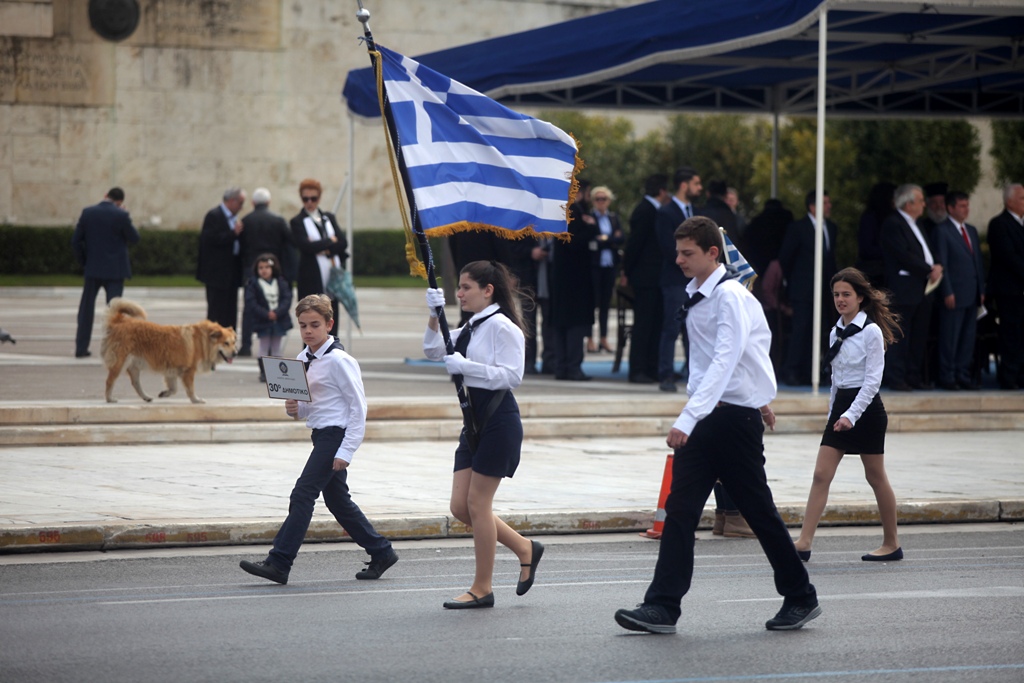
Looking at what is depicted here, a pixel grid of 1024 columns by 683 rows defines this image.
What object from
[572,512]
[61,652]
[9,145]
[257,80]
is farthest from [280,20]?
[61,652]

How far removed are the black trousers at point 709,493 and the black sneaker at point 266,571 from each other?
7.06 feet

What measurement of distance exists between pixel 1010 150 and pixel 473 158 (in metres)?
29.6

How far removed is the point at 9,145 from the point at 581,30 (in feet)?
94.8

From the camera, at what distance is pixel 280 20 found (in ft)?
139

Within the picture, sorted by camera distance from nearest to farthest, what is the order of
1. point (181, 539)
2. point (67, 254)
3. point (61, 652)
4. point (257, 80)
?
point (61, 652) → point (181, 539) → point (67, 254) → point (257, 80)

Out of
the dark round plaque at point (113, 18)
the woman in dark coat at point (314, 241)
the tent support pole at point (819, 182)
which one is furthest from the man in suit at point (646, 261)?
the dark round plaque at point (113, 18)

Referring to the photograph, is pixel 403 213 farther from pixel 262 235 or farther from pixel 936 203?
pixel 262 235

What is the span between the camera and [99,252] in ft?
59.9

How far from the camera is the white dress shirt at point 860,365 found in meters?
8.86

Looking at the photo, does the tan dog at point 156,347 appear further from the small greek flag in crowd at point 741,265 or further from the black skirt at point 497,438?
the black skirt at point 497,438

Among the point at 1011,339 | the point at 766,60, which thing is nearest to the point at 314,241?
the point at 766,60

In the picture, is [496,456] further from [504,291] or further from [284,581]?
[284,581]

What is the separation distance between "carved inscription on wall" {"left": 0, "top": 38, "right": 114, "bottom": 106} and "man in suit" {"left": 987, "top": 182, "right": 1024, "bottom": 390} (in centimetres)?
3032

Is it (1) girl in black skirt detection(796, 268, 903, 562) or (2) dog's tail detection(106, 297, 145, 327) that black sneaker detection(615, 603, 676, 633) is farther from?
(2) dog's tail detection(106, 297, 145, 327)
